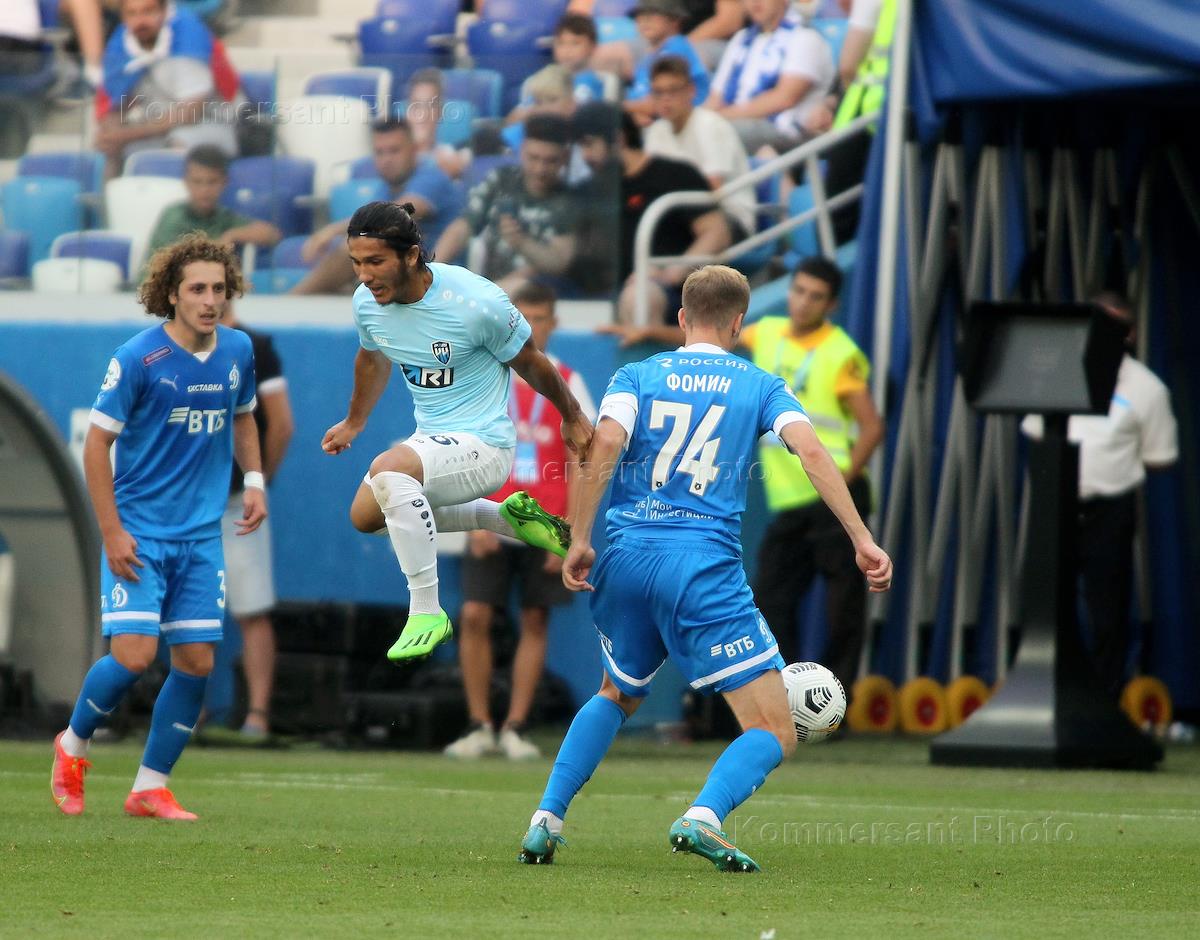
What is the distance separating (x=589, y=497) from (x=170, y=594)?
7.66ft

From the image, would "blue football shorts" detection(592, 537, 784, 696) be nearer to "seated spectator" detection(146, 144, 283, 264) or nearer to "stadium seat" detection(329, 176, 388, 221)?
"stadium seat" detection(329, 176, 388, 221)

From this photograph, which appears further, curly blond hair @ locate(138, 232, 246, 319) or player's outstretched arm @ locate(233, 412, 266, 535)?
player's outstretched arm @ locate(233, 412, 266, 535)

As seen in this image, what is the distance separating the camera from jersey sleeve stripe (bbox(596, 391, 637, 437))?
6.36m

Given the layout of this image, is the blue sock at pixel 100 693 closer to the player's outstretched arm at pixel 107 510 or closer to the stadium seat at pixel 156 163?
the player's outstretched arm at pixel 107 510

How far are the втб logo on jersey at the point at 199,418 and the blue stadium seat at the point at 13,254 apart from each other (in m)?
5.42

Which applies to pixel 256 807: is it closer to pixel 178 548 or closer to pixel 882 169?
pixel 178 548

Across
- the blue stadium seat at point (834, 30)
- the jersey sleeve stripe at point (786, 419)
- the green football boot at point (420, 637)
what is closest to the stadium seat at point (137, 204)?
the blue stadium seat at point (834, 30)

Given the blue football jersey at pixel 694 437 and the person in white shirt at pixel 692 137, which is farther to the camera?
the person in white shirt at pixel 692 137

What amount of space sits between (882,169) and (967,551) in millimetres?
2268

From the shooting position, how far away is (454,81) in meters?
12.4

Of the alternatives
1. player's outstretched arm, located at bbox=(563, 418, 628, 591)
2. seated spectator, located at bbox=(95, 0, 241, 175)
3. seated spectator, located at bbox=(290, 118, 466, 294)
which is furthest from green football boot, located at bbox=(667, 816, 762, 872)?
seated spectator, located at bbox=(95, 0, 241, 175)

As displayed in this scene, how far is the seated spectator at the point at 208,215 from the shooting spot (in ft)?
41.7

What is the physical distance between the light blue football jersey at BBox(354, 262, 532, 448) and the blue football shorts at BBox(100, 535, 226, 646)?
1.15 metres

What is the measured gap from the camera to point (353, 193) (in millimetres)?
12633
